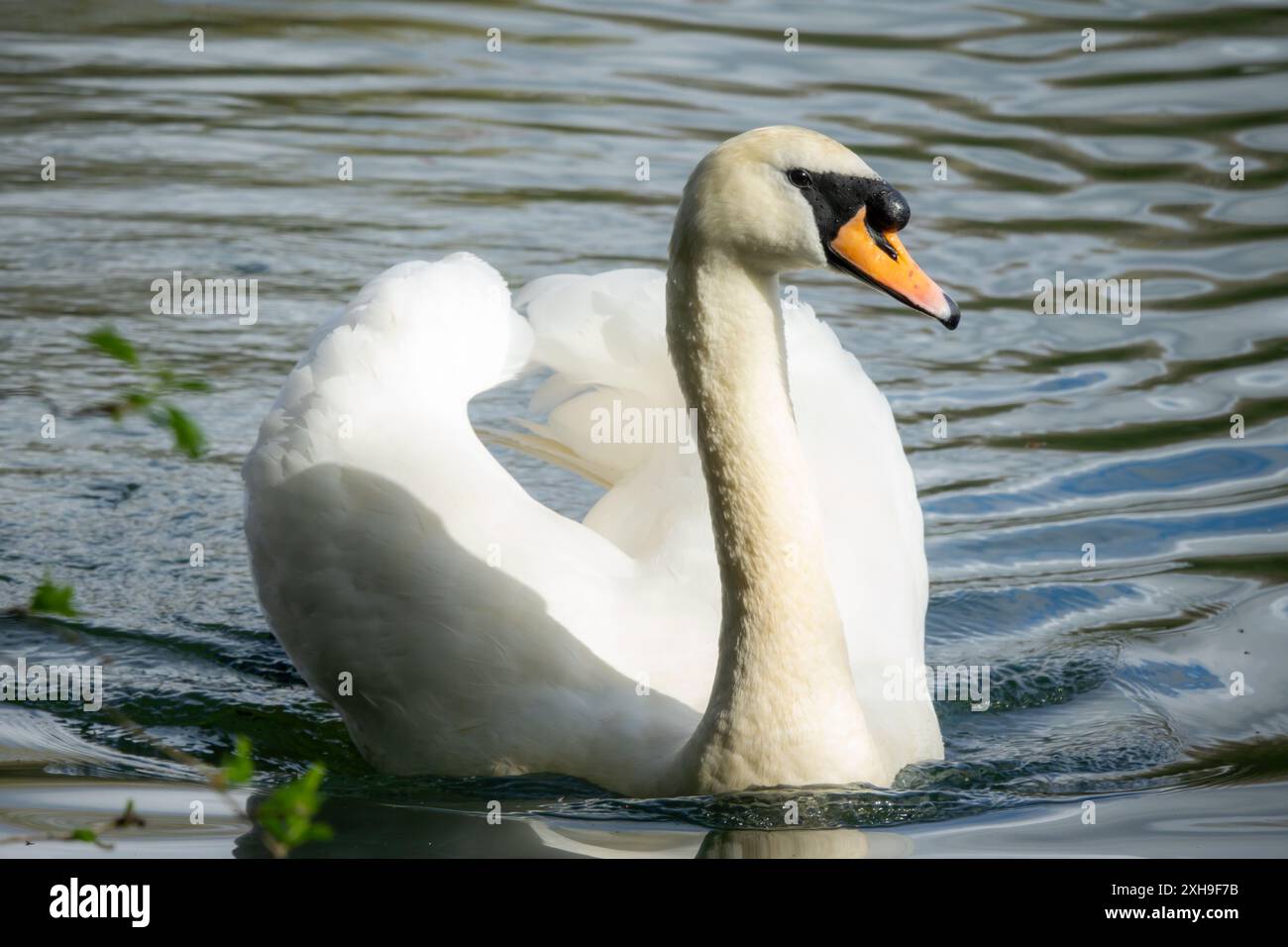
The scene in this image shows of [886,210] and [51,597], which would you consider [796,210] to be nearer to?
[886,210]

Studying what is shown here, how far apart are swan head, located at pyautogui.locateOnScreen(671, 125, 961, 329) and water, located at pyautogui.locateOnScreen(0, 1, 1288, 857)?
4.32ft

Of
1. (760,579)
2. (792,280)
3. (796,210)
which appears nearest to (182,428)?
(796,210)

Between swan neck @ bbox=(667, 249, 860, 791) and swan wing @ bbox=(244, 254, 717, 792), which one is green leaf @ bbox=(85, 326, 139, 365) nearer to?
swan neck @ bbox=(667, 249, 860, 791)

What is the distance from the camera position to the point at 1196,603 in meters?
6.64

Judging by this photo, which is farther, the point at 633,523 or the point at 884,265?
the point at 633,523

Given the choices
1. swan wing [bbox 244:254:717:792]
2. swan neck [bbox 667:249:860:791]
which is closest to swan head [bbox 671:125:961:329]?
swan neck [bbox 667:249:860:791]

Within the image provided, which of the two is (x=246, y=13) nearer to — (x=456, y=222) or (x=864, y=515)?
(x=456, y=222)

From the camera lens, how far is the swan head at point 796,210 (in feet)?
14.4

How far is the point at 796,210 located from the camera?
4.39 metres

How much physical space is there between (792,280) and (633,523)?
4.91 metres

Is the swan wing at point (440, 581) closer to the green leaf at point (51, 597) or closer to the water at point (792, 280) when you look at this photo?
the water at point (792, 280)

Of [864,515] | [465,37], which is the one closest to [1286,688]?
[864,515]

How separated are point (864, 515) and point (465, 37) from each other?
34.7ft

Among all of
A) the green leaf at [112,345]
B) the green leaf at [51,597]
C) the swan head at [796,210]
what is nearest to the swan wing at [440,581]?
the swan head at [796,210]
